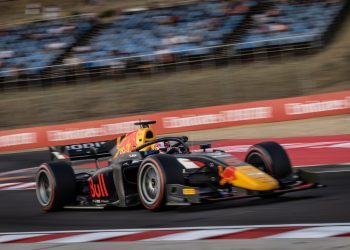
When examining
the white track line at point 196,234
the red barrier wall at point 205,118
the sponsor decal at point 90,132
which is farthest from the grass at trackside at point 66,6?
the white track line at point 196,234

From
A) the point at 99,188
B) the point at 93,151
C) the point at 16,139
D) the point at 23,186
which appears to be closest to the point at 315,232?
the point at 99,188

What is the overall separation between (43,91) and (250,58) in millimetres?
7880

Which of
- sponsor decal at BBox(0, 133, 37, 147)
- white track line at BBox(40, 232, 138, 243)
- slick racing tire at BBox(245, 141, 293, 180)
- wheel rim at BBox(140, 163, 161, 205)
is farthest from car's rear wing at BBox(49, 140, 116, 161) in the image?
sponsor decal at BBox(0, 133, 37, 147)

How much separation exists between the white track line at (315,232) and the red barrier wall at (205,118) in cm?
1536

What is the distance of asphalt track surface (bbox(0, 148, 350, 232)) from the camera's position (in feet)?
23.5

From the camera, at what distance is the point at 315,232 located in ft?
19.6

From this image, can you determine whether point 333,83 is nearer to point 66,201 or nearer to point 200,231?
point 66,201

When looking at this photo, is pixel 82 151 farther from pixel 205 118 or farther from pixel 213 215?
pixel 205 118

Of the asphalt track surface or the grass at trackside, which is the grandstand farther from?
the asphalt track surface

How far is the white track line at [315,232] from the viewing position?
5.83 metres

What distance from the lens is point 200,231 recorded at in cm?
663

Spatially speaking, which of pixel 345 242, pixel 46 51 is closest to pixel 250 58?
pixel 46 51

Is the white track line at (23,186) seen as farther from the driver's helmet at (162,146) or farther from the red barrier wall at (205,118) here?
the red barrier wall at (205,118)

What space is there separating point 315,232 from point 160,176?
247 cm
